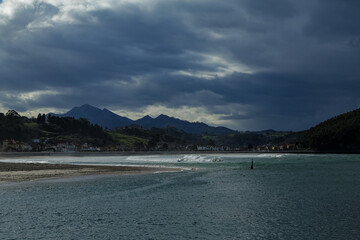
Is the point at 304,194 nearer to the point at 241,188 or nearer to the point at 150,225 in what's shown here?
the point at 241,188

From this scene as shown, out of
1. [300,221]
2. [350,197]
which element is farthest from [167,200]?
[350,197]

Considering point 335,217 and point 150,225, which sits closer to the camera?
point 150,225

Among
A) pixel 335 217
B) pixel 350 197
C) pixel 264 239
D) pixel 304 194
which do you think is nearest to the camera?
pixel 264 239

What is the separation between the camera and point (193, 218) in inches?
957

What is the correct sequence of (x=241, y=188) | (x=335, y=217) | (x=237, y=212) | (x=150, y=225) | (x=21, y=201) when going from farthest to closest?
(x=241, y=188)
(x=21, y=201)
(x=237, y=212)
(x=335, y=217)
(x=150, y=225)

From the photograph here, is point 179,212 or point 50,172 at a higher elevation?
point 179,212

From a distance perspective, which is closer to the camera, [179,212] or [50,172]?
[179,212]

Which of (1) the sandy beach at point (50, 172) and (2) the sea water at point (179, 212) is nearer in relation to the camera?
(2) the sea water at point (179, 212)

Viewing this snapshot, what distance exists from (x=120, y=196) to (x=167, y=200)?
5146mm

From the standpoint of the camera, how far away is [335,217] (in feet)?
78.5

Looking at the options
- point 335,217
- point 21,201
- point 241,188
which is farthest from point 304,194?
point 21,201

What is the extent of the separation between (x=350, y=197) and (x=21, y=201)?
29499 mm

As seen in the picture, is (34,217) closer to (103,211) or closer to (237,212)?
(103,211)

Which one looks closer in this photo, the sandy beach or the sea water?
the sea water
